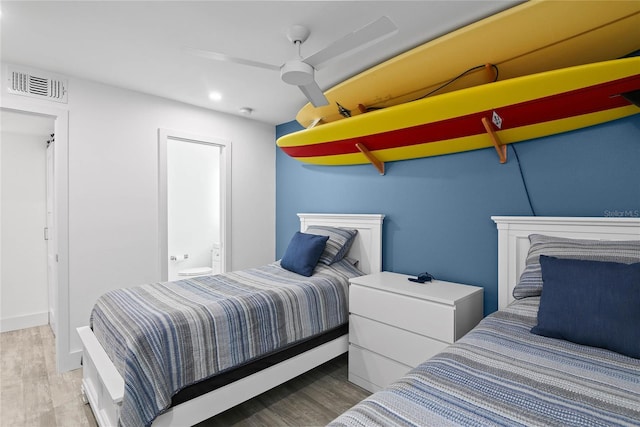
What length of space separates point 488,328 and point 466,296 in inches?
23.0

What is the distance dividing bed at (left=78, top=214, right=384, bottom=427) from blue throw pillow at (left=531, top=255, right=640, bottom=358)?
1.38m

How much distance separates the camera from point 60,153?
2566 millimetres

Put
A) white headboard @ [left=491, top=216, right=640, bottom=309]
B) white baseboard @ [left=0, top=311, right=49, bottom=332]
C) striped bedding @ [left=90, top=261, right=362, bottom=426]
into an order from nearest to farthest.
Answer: striped bedding @ [left=90, top=261, right=362, bottom=426] < white headboard @ [left=491, top=216, right=640, bottom=309] < white baseboard @ [left=0, top=311, right=49, bottom=332]

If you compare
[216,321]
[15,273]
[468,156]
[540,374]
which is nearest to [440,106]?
[468,156]

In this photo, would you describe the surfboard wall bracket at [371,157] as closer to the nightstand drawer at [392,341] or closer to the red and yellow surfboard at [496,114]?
the red and yellow surfboard at [496,114]

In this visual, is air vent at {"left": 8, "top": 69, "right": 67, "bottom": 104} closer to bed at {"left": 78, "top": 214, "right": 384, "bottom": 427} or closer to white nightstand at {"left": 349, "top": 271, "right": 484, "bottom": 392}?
bed at {"left": 78, "top": 214, "right": 384, "bottom": 427}

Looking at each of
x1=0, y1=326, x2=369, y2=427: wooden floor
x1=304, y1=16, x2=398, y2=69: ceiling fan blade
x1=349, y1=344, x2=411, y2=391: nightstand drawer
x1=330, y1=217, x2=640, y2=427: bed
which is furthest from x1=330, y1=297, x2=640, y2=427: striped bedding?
x1=304, y1=16, x2=398, y2=69: ceiling fan blade

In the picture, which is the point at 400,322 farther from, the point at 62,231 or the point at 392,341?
the point at 62,231

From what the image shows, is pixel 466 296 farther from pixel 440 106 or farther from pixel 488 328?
pixel 440 106

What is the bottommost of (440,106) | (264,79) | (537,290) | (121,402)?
(121,402)

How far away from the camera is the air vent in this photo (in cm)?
240

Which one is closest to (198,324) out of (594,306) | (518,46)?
(594,306)

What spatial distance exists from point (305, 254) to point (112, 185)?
72.1 inches

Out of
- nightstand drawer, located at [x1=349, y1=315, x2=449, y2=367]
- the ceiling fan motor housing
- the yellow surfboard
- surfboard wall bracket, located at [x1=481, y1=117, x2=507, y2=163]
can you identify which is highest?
the yellow surfboard
